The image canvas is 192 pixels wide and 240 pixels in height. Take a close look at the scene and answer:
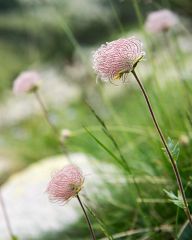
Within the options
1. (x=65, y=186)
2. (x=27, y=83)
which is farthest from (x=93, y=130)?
(x=65, y=186)

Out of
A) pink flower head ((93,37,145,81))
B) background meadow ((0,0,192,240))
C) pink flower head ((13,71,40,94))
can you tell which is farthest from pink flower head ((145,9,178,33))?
pink flower head ((93,37,145,81))

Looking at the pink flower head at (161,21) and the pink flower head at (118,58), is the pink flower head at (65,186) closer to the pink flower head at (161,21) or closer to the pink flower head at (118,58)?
the pink flower head at (118,58)

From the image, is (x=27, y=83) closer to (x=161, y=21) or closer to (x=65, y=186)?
(x=161, y=21)

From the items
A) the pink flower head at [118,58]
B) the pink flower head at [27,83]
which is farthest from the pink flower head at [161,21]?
the pink flower head at [118,58]

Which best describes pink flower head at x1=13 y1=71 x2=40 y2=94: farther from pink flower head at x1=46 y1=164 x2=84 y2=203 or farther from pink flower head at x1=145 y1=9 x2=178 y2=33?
pink flower head at x1=46 y1=164 x2=84 y2=203

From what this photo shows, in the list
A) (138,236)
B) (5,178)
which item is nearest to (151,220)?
(138,236)

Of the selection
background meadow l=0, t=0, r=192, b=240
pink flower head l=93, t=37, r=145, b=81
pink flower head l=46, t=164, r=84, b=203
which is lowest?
background meadow l=0, t=0, r=192, b=240
